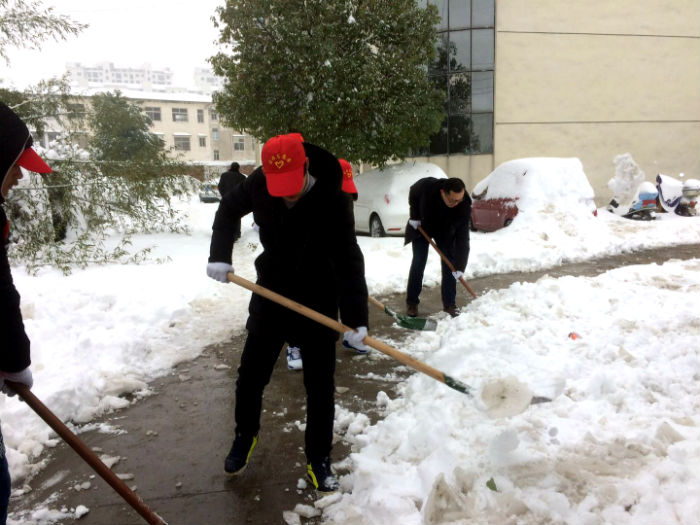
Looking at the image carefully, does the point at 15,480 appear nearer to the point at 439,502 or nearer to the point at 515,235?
the point at 439,502

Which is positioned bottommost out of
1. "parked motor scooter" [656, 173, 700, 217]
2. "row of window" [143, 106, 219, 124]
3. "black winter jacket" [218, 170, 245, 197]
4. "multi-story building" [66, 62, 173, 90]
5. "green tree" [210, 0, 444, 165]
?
"parked motor scooter" [656, 173, 700, 217]

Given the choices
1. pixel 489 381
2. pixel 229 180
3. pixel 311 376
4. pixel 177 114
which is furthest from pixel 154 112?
pixel 489 381

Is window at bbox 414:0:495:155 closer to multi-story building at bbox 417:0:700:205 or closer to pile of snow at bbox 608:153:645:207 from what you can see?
multi-story building at bbox 417:0:700:205

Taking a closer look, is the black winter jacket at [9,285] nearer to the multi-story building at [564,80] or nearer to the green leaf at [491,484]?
the green leaf at [491,484]

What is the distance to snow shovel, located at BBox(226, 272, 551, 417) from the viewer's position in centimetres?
267

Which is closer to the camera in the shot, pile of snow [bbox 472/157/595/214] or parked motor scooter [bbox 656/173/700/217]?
pile of snow [bbox 472/157/595/214]

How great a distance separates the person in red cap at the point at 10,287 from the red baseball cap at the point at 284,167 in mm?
919

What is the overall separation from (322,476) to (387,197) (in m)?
9.08

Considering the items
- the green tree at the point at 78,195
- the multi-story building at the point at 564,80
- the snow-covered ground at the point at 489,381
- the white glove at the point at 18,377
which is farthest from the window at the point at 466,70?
the white glove at the point at 18,377

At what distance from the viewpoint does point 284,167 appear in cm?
247

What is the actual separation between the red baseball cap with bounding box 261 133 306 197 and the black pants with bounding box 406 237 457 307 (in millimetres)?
3669

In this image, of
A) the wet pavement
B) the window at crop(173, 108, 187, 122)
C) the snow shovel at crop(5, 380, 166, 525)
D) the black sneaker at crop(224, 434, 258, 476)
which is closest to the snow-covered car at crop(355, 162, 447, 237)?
the wet pavement

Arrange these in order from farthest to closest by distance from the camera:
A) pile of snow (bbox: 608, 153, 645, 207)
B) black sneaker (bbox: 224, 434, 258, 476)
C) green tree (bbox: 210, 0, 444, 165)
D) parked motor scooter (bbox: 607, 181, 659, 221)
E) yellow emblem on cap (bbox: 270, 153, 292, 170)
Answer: pile of snow (bbox: 608, 153, 645, 207), parked motor scooter (bbox: 607, 181, 659, 221), green tree (bbox: 210, 0, 444, 165), black sneaker (bbox: 224, 434, 258, 476), yellow emblem on cap (bbox: 270, 153, 292, 170)

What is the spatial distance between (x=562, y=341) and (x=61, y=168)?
7.97m
